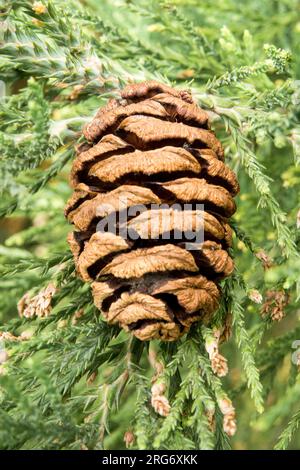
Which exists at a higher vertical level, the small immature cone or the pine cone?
the pine cone

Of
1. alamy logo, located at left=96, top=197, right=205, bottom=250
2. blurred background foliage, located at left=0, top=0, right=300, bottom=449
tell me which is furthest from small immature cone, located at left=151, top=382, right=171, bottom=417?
alamy logo, located at left=96, top=197, right=205, bottom=250

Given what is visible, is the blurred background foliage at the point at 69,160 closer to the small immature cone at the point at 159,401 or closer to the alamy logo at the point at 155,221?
the small immature cone at the point at 159,401

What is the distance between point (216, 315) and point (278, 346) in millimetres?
757

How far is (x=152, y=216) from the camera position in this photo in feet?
4.70

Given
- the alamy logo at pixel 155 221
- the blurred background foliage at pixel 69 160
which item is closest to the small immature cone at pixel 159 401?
the blurred background foliage at pixel 69 160

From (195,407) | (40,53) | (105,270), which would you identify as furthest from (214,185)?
(40,53)

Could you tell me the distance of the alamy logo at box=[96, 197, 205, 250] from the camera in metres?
1.42

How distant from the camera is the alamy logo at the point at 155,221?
1.42 metres

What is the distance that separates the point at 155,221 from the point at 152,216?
0.02 meters

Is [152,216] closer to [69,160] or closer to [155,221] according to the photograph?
[155,221]

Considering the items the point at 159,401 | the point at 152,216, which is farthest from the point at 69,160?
the point at 159,401

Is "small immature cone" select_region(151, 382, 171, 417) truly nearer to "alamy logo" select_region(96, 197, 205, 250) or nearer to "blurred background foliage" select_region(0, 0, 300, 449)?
"blurred background foliage" select_region(0, 0, 300, 449)
